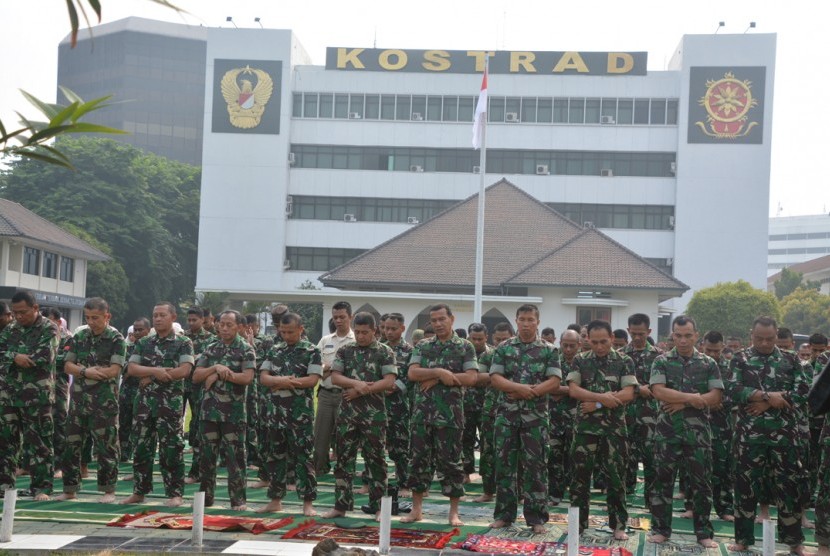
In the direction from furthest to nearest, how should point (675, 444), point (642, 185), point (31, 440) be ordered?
point (642, 185) < point (31, 440) < point (675, 444)

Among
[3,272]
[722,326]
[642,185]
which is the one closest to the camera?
[3,272]

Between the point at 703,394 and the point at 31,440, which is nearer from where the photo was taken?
the point at 703,394

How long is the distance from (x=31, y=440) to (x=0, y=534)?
2101 mm

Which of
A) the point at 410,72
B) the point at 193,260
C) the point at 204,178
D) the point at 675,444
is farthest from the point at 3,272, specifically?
the point at 675,444

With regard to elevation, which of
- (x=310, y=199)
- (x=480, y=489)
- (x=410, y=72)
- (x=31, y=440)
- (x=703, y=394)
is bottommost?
(x=480, y=489)

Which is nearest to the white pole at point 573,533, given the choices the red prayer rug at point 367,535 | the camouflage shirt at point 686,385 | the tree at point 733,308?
the red prayer rug at point 367,535

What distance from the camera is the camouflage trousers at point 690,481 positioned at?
27.5 feet

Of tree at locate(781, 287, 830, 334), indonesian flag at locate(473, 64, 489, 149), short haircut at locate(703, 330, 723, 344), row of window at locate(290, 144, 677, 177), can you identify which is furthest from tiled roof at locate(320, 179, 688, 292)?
tree at locate(781, 287, 830, 334)

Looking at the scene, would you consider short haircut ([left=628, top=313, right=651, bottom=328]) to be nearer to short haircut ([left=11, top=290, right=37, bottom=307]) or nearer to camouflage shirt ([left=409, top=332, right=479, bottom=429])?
camouflage shirt ([left=409, top=332, right=479, bottom=429])

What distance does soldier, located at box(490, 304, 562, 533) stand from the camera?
8688mm

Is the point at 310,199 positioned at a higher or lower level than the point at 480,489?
higher

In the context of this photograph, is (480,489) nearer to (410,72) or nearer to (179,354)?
(179,354)

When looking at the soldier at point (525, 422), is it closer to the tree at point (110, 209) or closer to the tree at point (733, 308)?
the tree at point (733, 308)

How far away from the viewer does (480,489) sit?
38.8ft
